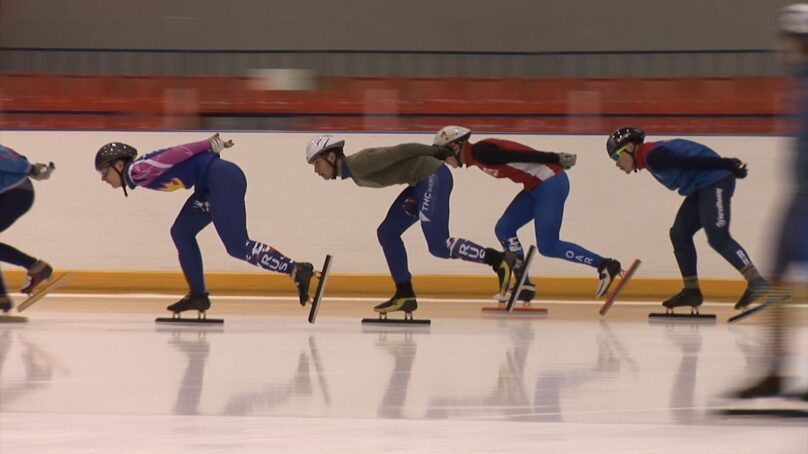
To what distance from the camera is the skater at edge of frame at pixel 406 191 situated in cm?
791

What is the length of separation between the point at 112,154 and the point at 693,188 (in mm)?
3991

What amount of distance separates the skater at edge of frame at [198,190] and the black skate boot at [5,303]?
1090 millimetres

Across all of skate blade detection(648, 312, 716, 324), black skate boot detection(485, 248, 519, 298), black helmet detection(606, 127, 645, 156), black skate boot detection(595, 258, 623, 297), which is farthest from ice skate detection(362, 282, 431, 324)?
black helmet detection(606, 127, 645, 156)

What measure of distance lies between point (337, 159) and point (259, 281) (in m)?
3.01

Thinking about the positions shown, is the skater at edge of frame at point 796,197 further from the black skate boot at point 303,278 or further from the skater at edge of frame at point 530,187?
the skater at edge of frame at point 530,187

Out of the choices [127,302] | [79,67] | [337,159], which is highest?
[79,67]

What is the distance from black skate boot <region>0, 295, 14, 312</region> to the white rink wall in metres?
2.52

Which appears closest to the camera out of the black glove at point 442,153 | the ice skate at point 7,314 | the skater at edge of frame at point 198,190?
the skater at edge of frame at point 198,190

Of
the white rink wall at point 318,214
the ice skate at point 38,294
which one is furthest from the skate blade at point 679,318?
the ice skate at point 38,294

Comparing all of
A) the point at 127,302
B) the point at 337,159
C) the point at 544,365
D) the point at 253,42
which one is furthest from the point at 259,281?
the point at 544,365

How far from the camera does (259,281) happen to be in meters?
10.7

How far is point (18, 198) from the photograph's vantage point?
28.3 ft

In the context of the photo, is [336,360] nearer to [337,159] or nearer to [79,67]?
[337,159]

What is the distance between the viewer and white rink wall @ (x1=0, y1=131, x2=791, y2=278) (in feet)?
34.4
